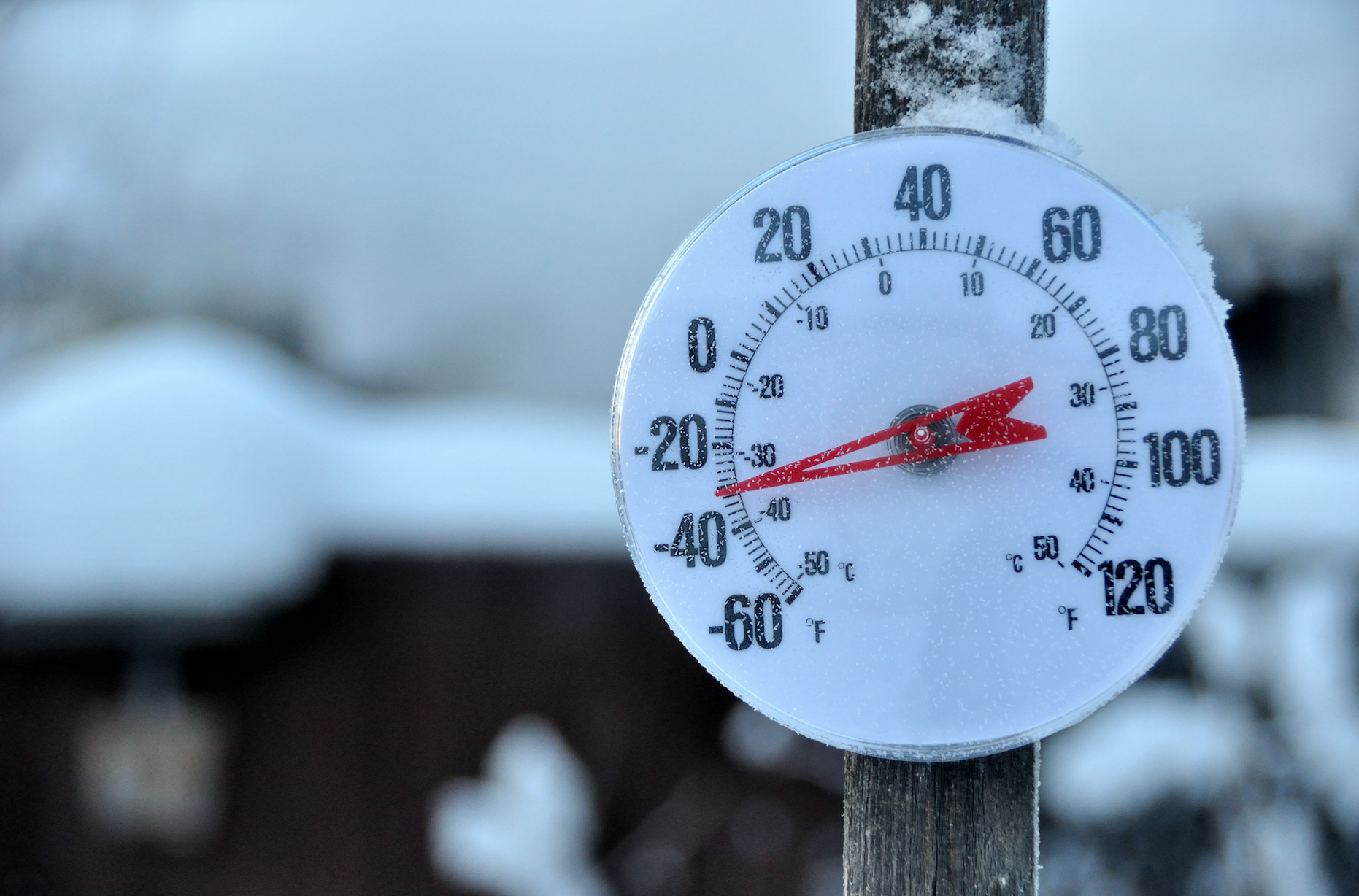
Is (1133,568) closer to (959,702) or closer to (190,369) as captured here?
(959,702)

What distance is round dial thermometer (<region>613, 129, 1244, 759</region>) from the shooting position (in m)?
0.94

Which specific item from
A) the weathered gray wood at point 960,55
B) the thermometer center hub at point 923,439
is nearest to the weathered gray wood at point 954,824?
the thermometer center hub at point 923,439

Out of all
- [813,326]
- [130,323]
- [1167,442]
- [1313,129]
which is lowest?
[1167,442]

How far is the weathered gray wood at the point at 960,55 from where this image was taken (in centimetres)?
105

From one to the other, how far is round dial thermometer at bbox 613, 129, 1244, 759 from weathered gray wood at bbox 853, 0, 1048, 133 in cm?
12

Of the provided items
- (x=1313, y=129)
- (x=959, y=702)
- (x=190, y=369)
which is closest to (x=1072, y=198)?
(x=959, y=702)

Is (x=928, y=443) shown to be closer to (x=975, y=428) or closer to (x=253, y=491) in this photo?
(x=975, y=428)

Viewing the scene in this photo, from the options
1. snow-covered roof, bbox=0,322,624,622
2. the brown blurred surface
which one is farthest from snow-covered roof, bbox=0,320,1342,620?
the brown blurred surface

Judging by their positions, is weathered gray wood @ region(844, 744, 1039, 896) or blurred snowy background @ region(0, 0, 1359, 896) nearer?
weathered gray wood @ region(844, 744, 1039, 896)

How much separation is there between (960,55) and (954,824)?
29.7 inches

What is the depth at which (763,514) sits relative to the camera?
3.18 feet

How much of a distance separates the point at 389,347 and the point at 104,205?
1098mm

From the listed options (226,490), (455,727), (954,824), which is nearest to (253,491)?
(226,490)

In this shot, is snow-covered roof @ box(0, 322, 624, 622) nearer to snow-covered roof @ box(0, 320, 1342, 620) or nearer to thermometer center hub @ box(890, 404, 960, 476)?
snow-covered roof @ box(0, 320, 1342, 620)
